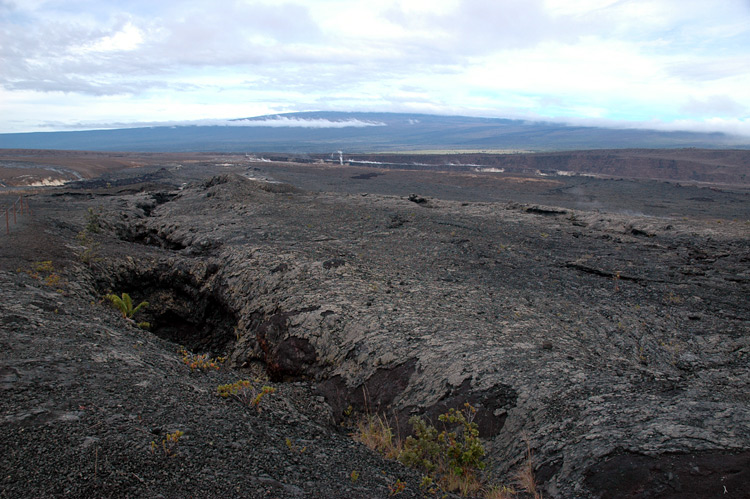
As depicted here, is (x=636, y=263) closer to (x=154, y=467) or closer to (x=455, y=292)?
(x=455, y=292)

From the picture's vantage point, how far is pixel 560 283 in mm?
10719

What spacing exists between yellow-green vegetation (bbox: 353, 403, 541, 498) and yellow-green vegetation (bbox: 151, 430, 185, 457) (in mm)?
2395

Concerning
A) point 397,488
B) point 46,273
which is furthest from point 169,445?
point 46,273

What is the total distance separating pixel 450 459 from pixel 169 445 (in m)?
2.97

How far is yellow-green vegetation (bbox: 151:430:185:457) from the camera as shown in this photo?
157 inches

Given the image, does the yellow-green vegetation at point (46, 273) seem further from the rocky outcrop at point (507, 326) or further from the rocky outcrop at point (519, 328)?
the rocky outcrop at point (519, 328)

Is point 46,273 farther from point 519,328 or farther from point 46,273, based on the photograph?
point 519,328

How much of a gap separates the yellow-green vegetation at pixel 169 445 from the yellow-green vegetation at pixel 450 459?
2.40m

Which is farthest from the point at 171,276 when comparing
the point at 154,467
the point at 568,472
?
the point at 568,472

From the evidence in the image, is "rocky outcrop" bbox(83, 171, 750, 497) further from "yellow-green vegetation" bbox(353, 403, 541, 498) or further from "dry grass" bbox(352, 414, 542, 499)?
"yellow-green vegetation" bbox(353, 403, 541, 498)

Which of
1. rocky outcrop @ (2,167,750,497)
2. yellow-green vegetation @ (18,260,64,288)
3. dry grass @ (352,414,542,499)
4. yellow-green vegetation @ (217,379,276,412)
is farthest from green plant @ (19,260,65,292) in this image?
dry grass @ (352,414,542,499)

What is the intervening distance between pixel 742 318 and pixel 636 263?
154 inches

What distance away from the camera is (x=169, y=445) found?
406 cm

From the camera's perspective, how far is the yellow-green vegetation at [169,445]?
3.99 metres
